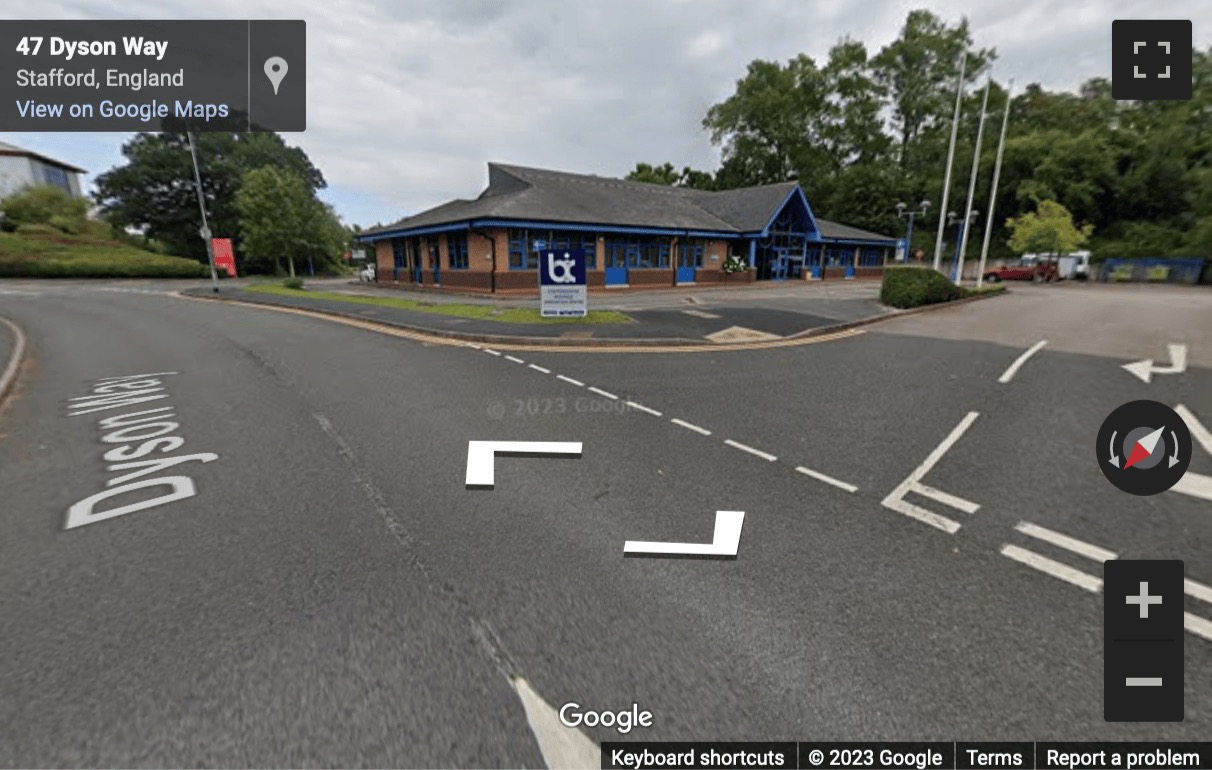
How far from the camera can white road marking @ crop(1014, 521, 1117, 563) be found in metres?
3.07

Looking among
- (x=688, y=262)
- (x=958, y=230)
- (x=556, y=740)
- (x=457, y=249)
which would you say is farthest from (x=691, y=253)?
(x=556, y=740)

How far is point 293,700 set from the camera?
2.04m

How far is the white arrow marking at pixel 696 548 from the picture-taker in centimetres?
310

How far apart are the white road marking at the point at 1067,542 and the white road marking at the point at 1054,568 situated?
26 centimetres

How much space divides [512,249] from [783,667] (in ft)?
72.7

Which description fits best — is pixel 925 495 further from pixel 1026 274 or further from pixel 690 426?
pixel 1026 274

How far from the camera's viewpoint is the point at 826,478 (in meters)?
4.21

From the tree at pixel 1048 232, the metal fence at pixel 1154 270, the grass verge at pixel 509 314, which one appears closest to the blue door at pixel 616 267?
the grass verge at pixel 509 314

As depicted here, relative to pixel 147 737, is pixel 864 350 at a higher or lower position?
higher

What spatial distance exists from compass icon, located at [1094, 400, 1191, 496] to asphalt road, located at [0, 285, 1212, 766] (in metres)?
0.16

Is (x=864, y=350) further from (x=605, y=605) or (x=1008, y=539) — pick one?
(x=605, y=605)

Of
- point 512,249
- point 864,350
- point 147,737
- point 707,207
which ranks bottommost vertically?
point 147,737

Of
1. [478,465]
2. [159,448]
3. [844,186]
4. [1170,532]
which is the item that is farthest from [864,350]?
[844,186]

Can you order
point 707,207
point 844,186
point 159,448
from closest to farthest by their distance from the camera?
point 159,448 → point 707,207 → point 844,186
